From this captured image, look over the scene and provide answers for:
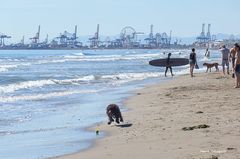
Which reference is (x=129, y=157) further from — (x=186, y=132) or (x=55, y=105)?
(x=55, y=105)

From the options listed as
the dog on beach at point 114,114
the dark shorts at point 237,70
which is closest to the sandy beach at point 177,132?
the dog on beach at point 114,114

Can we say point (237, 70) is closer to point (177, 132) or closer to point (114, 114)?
point (114, 114)

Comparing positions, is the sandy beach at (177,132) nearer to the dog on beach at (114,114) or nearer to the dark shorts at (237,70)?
the dog on beach at (114,114)

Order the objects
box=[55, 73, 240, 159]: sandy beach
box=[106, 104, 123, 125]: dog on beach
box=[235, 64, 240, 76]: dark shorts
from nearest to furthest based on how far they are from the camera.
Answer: box=[55, 73, 240, 159]: sandy beach, box=[106, 104, 123, 125]: dog on beach, box=[235, 64, 240, 76]: dark shorts

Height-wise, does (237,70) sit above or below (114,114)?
above

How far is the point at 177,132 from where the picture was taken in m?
8.34

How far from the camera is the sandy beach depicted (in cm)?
677

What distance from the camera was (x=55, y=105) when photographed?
15047mm

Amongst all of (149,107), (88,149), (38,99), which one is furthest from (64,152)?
(38,99)

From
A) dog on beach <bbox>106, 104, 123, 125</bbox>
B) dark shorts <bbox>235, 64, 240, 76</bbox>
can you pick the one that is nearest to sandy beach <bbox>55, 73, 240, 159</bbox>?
dog on beach <bbox>106, 104, 123, 125</bbox>

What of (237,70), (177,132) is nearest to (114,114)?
(177,132)

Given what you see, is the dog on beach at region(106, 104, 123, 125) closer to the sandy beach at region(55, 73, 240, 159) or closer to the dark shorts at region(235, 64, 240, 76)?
the sandy beach at region(55, 73, 240, 159)

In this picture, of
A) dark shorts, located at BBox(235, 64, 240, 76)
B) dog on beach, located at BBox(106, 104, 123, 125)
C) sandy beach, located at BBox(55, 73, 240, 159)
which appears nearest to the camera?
sandy beach, located at BBox(55, 73, 240, 159)

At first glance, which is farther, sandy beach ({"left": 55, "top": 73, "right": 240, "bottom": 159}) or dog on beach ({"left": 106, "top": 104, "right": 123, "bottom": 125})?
dog on beach ({"left": 106, "top": 104, "right": 123, "bottom": 125})
